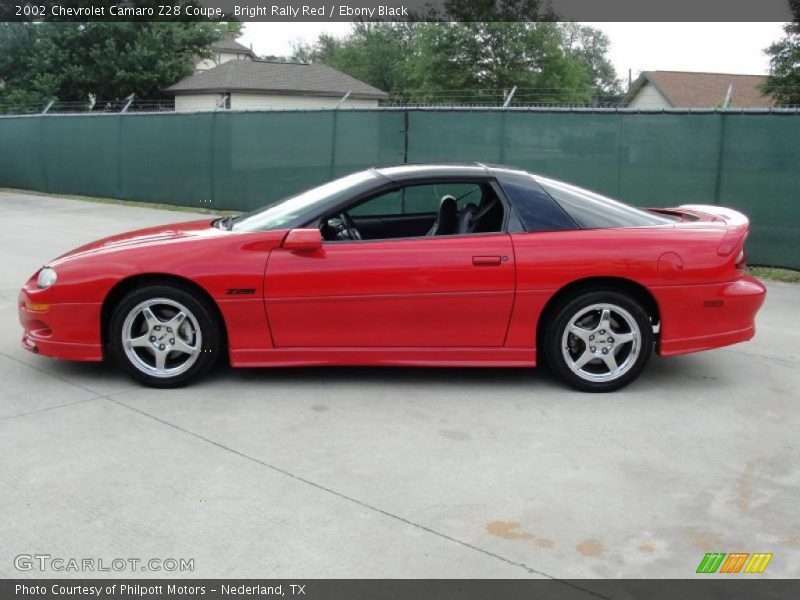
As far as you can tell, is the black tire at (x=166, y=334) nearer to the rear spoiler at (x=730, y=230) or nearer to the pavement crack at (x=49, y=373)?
the pavement crack at (x=49, y=373)

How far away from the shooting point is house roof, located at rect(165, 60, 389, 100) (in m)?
43.5

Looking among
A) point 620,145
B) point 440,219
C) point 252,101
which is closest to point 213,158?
point 620,145

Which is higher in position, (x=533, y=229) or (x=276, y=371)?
(x=533, y=229)

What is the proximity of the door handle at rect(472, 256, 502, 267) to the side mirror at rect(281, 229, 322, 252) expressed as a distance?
0.93 meters

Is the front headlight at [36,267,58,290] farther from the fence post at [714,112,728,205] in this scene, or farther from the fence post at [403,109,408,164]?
the fence post at [403,109,408,164]

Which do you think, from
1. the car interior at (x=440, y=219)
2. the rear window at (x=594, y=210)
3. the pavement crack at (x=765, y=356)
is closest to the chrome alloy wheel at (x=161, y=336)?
the car interior at (x=440, y=219)

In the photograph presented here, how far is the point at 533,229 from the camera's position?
5.39 meters

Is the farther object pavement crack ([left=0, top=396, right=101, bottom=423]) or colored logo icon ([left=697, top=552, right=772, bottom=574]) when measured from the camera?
pavement crack ([left=0, top=396, right=101, bottom=423])

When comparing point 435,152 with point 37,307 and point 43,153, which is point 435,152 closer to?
point 37,307

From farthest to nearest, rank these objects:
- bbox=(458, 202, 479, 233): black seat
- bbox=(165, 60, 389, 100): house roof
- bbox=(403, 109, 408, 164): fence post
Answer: bbox=(165, 60, 389, 100): house roof → bbox=(403, 109, 408, 164): fence post → bbox=(458, 202, 479, 233): black seat

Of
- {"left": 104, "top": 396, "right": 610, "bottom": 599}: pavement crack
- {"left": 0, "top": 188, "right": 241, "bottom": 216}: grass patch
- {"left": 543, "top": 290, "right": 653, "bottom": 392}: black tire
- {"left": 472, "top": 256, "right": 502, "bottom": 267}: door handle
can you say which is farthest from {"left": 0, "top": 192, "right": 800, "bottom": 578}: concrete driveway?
{"left": 0, "top": 188, "right": 241, "bottom": 216}: grass patch

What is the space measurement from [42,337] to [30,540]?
230 centimetres

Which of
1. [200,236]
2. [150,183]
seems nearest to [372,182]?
[200,236]
